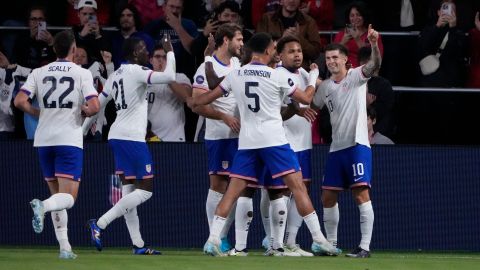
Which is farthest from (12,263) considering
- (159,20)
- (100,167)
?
(159,20)

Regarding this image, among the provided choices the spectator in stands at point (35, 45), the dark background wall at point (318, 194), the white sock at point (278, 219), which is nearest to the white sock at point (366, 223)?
the white sock at point (278, 219)

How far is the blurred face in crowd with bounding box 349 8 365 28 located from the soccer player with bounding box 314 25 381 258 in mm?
2957

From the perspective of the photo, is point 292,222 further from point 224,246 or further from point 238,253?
point 238,253

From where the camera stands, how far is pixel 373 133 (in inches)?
746

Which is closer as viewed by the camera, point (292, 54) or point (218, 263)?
point (218, 263)

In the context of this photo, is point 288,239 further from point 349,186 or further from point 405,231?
point 405,231

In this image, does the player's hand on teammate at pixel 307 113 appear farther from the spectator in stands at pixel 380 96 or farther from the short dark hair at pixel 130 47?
the spectator in stands at pixel 380 96

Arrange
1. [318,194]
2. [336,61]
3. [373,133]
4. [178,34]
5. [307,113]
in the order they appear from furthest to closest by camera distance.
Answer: [178,34]
[318,194]
[373,133]
[336,61]
[307,113]

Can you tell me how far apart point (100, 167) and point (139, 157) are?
275cm

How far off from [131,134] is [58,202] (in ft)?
5.12

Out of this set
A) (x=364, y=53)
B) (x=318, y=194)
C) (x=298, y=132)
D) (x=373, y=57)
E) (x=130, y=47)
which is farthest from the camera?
(x=318, y=194)

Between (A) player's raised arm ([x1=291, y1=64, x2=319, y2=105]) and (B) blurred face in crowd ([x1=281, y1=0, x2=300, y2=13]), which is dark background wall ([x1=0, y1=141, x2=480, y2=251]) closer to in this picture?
(B) blurred face in crowd ([x1=281, y1=0, x2=300, y2=13])

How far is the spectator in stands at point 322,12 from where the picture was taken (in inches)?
794

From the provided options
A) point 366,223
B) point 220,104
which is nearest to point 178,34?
point 220,104
